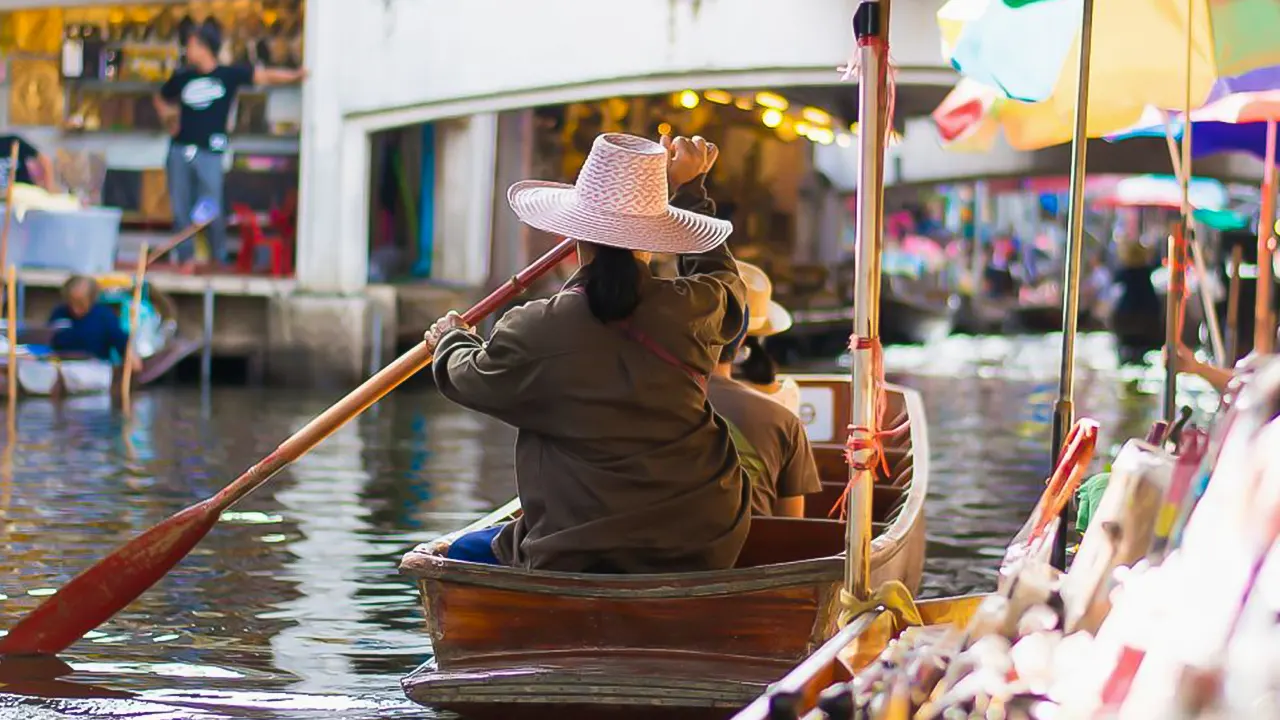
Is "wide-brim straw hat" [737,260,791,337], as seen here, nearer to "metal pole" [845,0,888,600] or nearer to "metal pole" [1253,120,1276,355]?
"metal pole" [1253,120,1276,355]

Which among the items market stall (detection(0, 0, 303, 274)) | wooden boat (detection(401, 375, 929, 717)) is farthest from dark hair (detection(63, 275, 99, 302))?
wooden boat (detection(401, 375, 929, 717))

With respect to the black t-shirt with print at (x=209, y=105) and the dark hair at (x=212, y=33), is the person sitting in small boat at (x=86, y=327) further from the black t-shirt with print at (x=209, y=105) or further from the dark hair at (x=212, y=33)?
the dark hair at (x=212, y=33)

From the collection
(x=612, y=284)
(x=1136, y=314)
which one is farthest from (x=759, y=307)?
(x=1136, y=314)

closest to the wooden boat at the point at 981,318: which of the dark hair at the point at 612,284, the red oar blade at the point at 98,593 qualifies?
the red oar blade at the point at 98,593

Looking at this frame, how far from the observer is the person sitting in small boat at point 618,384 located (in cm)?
500

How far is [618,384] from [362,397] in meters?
1.36

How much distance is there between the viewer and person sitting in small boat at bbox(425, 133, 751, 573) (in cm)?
500

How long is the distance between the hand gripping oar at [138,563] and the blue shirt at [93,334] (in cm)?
1013

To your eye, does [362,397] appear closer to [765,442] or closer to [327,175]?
[765,442]

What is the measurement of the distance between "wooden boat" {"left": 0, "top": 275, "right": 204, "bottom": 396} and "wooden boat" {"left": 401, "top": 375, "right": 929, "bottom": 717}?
1115 centimetres

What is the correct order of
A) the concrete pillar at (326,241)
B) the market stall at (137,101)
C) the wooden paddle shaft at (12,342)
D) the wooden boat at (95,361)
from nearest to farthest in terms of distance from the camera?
the wooden paddle shaft at (12,342) < the wooden boat at (95,361) < the concrete pillar at (326,241) < the market stall at (137,101)

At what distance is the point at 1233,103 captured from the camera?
9.31 metres

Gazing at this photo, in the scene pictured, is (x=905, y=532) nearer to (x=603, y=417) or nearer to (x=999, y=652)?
(x=603, y=417)

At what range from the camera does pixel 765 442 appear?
630 centimetres
